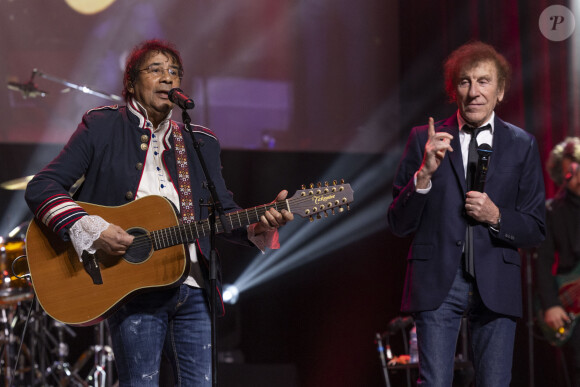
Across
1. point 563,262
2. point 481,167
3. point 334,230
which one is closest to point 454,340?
point 481,167

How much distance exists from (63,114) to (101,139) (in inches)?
135

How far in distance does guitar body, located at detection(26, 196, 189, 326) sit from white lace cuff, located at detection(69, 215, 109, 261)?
0.12 m

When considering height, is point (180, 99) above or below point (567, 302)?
above

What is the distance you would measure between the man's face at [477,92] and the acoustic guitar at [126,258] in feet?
2.19

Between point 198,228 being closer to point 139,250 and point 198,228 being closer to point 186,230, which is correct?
point 186,230

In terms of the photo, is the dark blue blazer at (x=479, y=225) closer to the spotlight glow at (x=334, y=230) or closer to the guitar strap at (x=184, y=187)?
the guitar strap at (x=184, y=187)

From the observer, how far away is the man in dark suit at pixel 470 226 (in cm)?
290

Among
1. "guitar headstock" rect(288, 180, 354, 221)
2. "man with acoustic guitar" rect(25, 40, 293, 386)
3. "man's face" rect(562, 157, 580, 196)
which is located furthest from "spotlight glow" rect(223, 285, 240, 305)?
"guitar headstock" rect(288, 180, 354, 221)

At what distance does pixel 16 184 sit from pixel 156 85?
9.75ft

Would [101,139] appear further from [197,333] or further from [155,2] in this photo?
[155,2]

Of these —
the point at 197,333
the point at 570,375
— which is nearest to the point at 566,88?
the point at 570,375

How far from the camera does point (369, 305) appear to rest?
264 inches

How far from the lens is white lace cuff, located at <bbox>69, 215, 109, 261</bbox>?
2.77 meters

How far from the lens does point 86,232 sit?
9.08ft
